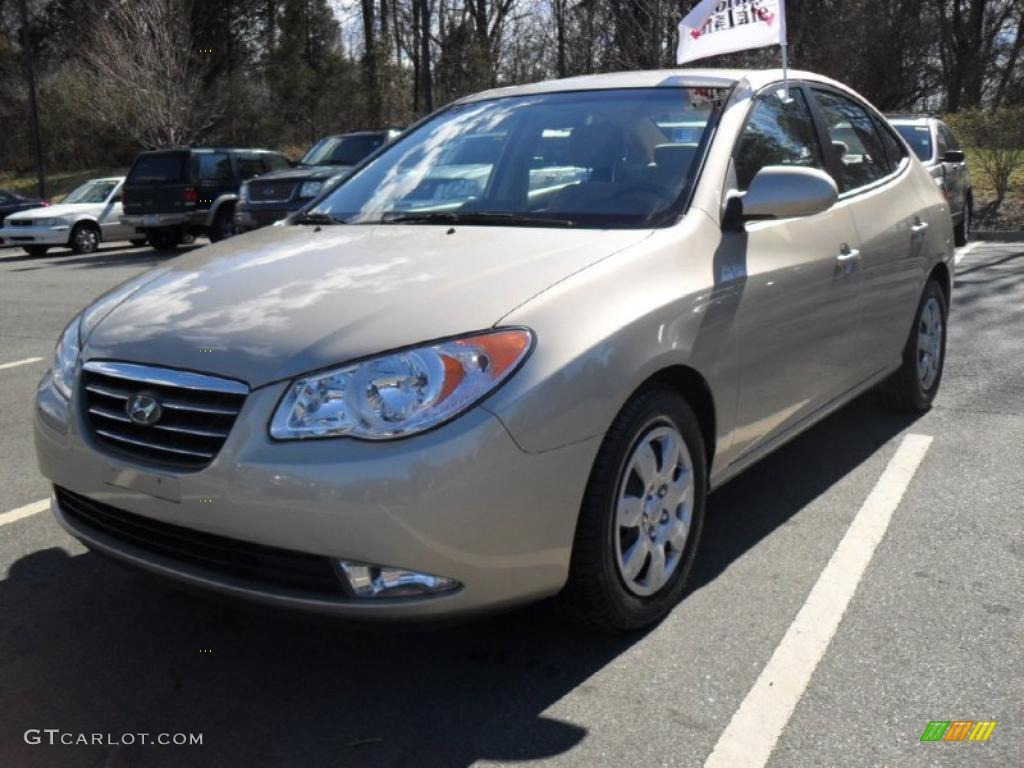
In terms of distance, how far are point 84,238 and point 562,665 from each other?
18.7 meters

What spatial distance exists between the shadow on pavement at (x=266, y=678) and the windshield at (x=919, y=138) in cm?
937

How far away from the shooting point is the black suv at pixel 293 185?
13836 mm

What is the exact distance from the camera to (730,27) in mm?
5609

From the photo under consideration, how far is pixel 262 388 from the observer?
2504 mm

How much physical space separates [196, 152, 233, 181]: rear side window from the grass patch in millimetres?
21118

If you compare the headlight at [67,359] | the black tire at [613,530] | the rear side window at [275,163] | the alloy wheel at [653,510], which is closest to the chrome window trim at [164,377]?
the headlight at [67,359]

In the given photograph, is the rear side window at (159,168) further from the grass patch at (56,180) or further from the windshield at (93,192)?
the grass patch at (56,180)

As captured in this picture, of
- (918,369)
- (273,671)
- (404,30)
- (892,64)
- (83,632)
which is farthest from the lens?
(404,30)

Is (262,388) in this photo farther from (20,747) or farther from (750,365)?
(750,365)

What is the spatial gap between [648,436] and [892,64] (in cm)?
2831

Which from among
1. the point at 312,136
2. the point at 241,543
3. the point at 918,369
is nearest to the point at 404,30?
the point at 312,136

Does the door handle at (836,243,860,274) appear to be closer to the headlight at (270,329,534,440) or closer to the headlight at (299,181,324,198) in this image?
the headlight at (270,329,534,440)

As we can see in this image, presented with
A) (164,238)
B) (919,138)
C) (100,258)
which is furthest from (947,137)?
(100,258)

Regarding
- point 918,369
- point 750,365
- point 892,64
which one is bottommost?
point 918,369
